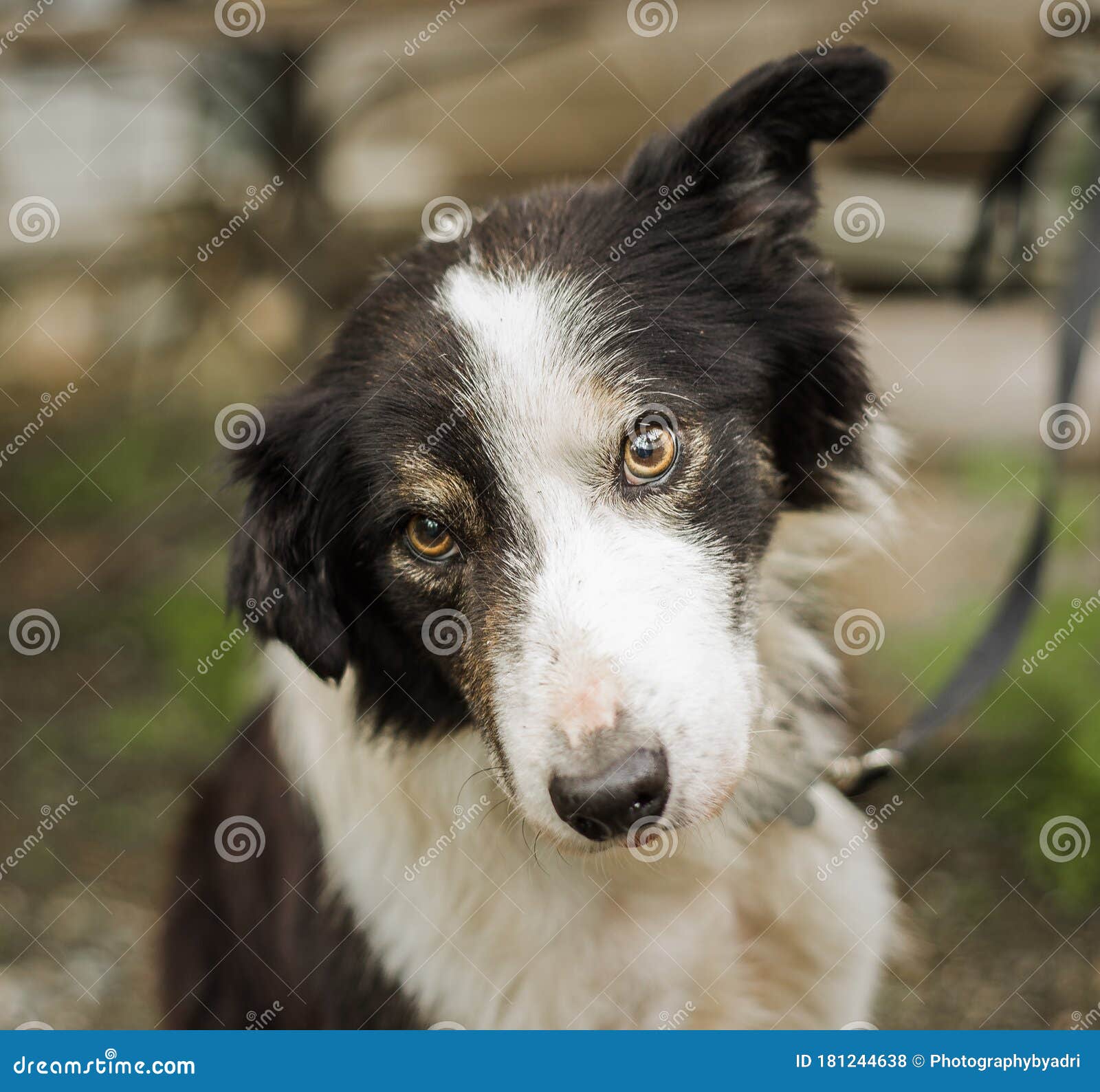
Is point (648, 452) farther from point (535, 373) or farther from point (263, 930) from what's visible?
point (263, 930)

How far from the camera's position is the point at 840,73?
244cm

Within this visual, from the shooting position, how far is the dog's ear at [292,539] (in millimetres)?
2592

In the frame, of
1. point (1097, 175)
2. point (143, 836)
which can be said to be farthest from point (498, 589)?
point (143, 836)

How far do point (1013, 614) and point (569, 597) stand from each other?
138cm

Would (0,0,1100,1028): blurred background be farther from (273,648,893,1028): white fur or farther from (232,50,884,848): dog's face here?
(273,648,893,1028): white fur

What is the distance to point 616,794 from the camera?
2.02 meters

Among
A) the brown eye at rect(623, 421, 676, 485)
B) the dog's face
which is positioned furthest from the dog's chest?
the brown eye at rect(623, 421, 676, 485)

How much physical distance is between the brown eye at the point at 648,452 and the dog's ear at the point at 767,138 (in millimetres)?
619

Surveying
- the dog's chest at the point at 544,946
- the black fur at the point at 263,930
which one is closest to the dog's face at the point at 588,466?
the dog's chest at the point at 544,946

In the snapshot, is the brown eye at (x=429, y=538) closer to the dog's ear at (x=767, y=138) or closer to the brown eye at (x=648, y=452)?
the brown eye at (x=648, y=452)

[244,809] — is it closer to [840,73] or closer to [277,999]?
[277,999]

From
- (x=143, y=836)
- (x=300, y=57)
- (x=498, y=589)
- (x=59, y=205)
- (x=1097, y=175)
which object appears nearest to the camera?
(x=498, y=589)

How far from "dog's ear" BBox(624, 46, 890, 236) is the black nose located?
1.38 meters

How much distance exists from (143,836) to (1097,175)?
4.70 metres
